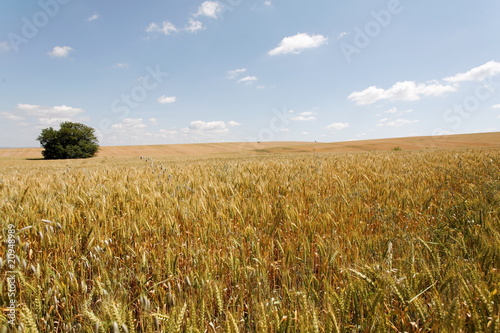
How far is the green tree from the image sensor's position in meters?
54.2

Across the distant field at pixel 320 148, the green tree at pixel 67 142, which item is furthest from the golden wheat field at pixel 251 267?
the green tree at pixel 67 142

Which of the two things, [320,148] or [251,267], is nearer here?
[251,267]

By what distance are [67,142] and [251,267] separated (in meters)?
68.6

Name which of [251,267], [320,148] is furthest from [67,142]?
[251,267]

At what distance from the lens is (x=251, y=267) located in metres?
1.50

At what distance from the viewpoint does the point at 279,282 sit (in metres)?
1.65

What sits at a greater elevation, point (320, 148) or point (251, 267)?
point (320, 148)

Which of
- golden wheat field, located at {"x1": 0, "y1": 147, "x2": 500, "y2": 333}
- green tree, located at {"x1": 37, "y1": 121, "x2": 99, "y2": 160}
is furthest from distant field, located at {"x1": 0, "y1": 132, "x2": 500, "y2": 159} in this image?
golden wheat field, located at {"x1": 0, "y1": 147, "x2": 500, "y2": 333}

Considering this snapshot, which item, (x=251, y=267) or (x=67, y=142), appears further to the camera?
(x=67, y=142)

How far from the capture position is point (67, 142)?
5619cm

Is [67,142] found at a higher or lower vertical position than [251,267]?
higher

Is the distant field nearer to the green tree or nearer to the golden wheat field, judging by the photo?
the green tree

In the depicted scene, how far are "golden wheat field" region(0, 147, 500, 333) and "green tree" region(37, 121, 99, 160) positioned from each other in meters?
62.9

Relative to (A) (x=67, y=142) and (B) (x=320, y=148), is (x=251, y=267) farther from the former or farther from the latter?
(A) (x=67, y=142)
